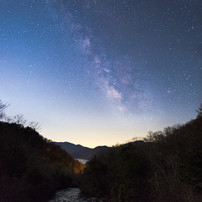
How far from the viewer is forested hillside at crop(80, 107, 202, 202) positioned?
14223 millimetres

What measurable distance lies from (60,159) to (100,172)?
159 feet

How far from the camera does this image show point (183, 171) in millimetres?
14805

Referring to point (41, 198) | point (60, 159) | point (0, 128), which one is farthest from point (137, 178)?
point (60, 159)

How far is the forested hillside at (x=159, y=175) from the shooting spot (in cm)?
1422

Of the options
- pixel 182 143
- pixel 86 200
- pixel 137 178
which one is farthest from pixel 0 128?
pixel 182 143

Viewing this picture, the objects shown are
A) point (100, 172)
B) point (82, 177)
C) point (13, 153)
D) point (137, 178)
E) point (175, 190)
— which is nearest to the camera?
point (13, 153)

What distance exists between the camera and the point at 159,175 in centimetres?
2112

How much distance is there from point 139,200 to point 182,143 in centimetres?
961

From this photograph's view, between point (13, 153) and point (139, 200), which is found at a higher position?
point (13, 153)

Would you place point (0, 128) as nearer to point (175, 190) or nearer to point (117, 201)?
point (117, 201)

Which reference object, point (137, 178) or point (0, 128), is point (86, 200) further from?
point (0, 128)

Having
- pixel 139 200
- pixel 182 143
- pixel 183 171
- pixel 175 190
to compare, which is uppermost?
pixel 182 143

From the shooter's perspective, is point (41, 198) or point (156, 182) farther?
point (41, 198)

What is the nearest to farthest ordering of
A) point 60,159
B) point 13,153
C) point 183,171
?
point 183,171, point 13,153, point 60,159
